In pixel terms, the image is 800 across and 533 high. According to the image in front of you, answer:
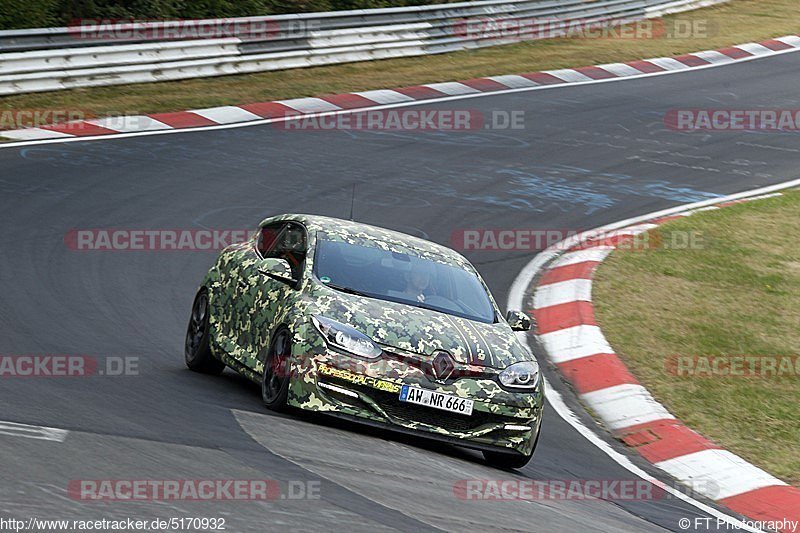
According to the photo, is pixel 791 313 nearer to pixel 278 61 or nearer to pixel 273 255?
pixel 273 255

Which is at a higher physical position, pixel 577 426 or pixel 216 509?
pixel 216 509

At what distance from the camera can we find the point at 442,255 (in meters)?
9.90

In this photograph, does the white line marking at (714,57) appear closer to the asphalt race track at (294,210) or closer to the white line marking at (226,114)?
the asphalt race track at (294,210)

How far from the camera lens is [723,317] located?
524 inches

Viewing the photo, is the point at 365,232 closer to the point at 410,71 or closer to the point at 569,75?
the point at 410,71

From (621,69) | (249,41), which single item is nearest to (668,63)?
(621,69)

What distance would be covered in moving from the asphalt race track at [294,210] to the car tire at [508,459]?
14cm

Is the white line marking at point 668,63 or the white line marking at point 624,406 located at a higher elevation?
the white line marking at point 668,63

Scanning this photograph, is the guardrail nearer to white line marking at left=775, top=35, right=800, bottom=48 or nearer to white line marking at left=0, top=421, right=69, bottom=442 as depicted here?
white line marking at left=775, top=35, right=800, bottom=48

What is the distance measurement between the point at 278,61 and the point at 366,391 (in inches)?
640

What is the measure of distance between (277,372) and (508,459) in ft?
5.39

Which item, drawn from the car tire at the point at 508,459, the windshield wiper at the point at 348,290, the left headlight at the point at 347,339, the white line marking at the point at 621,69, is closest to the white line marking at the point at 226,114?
the white line marking at the point at 621,69

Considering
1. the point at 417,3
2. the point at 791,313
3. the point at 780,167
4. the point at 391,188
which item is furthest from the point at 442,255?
the point at 417,3

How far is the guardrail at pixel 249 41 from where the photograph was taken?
20.0 m
